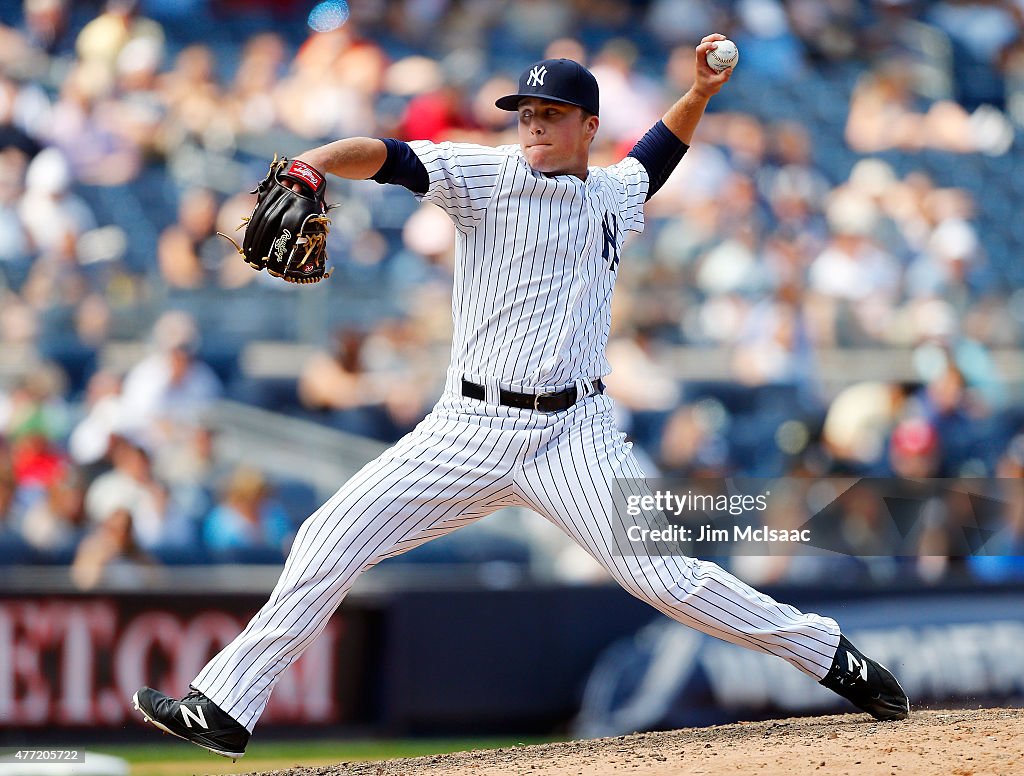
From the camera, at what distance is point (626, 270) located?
8.12m

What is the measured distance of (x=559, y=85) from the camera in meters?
3.42

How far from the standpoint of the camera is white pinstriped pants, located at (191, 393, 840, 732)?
3391 mm

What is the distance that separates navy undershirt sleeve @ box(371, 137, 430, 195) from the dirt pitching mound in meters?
1.53

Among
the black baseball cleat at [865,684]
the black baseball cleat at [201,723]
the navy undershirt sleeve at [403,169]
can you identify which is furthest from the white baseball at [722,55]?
the black baseball cleat at [201,723]

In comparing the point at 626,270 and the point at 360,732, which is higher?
the point at 626,270

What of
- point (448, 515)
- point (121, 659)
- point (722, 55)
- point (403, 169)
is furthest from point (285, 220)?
point (121, 659)

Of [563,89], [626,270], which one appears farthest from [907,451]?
[563,89]

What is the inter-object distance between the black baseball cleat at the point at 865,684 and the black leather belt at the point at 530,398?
3.34 ft

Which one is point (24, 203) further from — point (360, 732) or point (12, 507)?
point (360, 732)

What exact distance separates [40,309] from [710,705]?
425 centimetres

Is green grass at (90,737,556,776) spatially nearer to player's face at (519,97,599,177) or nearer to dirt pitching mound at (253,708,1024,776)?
dirt pitching mound at (253,708,1024,776)

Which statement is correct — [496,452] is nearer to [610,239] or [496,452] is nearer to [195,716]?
[610,239]

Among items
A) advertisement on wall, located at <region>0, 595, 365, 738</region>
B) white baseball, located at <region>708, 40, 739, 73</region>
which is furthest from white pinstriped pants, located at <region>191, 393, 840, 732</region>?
advertisement on wall, located at <region>0, 595, 365, 738</region>

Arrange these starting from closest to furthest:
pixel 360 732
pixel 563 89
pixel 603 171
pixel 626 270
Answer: pixel 563 89, pixel 603 171, pixel 360 732, pixel 626 270
